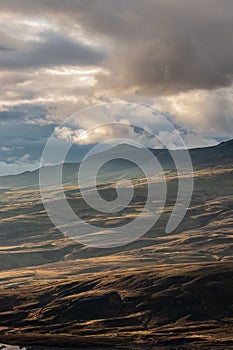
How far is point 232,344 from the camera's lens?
16238 centimetres

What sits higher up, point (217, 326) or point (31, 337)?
point (31, 337)

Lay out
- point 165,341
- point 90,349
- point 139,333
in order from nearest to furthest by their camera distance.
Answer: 1. point 90,349
2. point 165,341
3. point 139,333

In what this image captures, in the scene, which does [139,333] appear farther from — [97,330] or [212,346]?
[212,346]

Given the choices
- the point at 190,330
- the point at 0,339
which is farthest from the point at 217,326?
the point at 0,339

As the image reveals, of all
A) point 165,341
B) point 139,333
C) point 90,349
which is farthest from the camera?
point 139,333

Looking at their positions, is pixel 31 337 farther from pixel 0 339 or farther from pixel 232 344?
pixel 232 344

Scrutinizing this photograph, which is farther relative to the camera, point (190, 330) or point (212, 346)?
point (190, 330)

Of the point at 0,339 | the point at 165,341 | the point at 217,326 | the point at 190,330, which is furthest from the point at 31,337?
the point at 217,326

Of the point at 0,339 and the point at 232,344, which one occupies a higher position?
the point at 0,339

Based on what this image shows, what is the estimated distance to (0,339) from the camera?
177500 mm

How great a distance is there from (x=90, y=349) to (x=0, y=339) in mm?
38695

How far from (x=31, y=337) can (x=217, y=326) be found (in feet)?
236

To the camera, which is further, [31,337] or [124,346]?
[31,337]

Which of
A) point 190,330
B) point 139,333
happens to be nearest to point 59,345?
point 139,333
